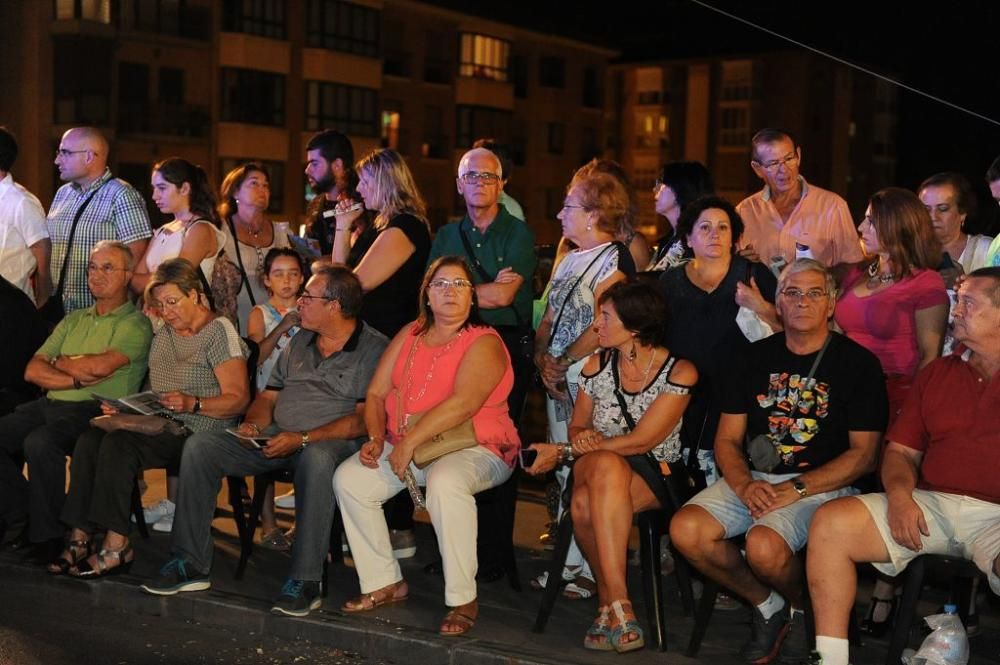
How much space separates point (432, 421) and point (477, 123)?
162 ft

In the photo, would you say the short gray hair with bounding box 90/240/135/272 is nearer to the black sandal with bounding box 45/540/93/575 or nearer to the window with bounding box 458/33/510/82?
the black sandal with bounding box 45/540/93/575

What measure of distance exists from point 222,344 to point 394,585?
1.71 metres

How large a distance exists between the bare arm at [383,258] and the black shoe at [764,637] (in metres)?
2.93

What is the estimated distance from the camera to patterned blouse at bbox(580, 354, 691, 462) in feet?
21.4

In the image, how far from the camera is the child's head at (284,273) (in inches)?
336

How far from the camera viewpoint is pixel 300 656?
634 cm

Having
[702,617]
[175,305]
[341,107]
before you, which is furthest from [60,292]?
[341,107]

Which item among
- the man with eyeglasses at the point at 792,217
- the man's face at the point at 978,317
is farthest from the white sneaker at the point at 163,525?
the man's face at the point at 978,317

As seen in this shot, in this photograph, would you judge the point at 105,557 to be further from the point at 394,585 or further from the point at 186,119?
the point at 186,119

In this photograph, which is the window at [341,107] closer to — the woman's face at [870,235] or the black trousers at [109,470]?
the black trousers at [109,470]

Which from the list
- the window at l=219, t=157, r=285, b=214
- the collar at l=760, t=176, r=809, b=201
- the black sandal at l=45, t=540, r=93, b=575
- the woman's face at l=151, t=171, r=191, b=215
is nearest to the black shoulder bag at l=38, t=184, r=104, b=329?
the woman's face at l=151, t=171, r=191, b=215

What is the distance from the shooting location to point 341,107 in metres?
49.9

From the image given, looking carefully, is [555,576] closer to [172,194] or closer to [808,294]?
[808,294]

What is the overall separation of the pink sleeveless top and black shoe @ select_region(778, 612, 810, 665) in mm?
1573
